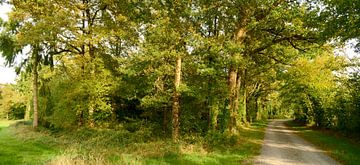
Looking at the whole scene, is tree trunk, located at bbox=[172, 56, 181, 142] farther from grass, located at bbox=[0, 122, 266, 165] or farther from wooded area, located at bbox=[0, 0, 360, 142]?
grass, located at bbox=[0, 122, 266, 165]

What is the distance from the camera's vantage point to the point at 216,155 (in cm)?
1767

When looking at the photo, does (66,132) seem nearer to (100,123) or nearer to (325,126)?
(100,123)

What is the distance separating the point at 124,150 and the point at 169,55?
6.04m

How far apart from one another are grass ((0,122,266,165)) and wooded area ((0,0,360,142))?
1.98 metres

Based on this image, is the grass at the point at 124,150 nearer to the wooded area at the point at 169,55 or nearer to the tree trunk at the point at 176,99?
the tree trunk at the point at 176,99

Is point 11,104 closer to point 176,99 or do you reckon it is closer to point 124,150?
point 176,99

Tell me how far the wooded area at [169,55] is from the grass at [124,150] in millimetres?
1976

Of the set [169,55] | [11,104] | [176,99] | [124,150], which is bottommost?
[124,150]

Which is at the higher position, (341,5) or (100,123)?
(341,5)

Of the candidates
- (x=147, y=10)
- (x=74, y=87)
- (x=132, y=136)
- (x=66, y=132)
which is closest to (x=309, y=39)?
(x=147, y=10)

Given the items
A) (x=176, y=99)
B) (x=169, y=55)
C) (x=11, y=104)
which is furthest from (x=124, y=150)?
(x=11, y=104)

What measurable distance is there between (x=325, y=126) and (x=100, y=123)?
2582 cm

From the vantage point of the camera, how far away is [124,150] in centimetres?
1894

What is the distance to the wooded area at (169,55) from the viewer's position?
21.3 metres
